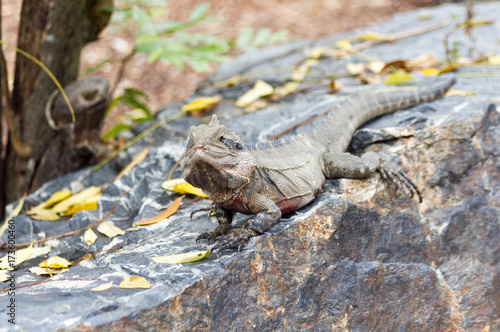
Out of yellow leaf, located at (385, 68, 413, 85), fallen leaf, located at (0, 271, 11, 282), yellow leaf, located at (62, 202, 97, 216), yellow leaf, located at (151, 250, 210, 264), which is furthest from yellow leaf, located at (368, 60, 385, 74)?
fallen leaf, located at (0, 271, 11, 282)

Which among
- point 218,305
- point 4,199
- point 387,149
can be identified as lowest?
point 4,199

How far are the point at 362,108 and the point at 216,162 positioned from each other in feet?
6.94

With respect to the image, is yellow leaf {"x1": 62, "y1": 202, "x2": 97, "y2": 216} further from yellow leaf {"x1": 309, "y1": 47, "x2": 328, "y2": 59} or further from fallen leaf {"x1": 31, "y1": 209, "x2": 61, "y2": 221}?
yellow leaf {"x1": 309, "y1": 47, "x2": 328, "y2": 59}

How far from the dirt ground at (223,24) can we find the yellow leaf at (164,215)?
6.02 m

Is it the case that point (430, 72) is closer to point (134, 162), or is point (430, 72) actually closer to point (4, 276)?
point (134, 162)

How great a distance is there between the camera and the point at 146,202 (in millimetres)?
4520

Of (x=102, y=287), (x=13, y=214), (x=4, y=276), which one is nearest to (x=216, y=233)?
→ (x=102, y=287)

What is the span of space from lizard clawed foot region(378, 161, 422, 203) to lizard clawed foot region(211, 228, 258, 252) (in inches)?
54.6

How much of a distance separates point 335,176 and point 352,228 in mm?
590

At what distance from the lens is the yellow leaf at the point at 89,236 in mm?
4059

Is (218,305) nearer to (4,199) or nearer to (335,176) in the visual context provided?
(335,176)

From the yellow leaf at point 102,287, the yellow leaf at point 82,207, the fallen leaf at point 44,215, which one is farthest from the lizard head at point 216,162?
the fallen leaf at point 44,215

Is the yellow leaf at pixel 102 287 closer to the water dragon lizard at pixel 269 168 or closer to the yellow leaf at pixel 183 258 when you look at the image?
the yellow leaf at pixel 183 258

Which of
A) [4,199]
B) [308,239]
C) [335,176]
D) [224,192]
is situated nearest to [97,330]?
[224,192]
